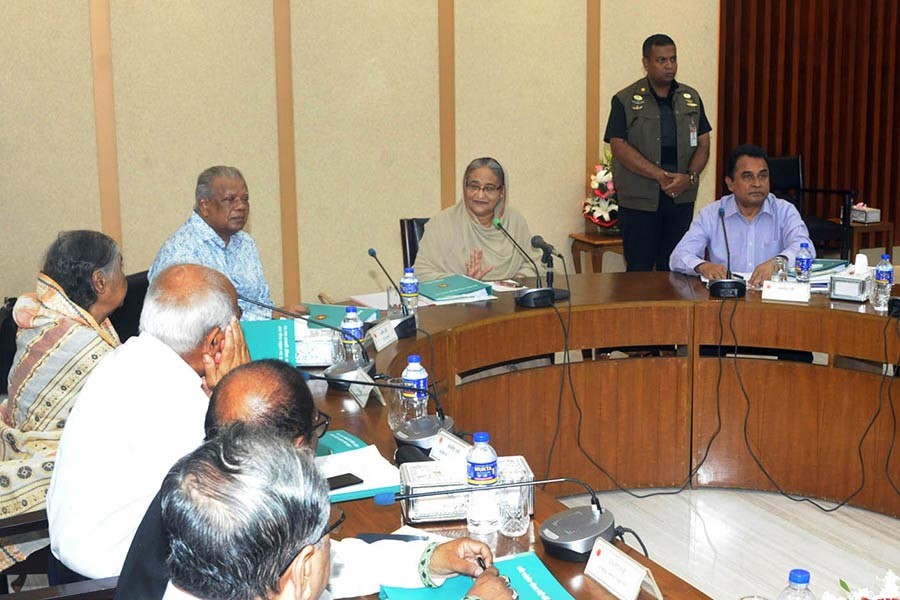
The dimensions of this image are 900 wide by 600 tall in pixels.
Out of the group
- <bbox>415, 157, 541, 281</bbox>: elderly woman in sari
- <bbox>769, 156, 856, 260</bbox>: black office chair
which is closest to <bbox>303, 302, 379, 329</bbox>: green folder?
<bbox>415, 157, 541, 281</bbox>: elderly woman in sari

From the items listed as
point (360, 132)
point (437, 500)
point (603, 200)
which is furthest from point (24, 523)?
point (603, 200)

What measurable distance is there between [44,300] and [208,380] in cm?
80

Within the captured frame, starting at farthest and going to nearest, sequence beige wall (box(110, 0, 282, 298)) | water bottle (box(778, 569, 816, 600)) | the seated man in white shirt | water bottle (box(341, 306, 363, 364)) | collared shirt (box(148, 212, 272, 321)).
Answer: beige wall (box(110, 0, 282, 298)) → collared shirt (box(148, 212, 272, 321)) → water bottle (box(341, 306, 363, 364)) → water bottle (box(778, 569, 816, 600)) → the seated man in white shirt

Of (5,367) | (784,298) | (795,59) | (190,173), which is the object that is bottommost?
(5,367)

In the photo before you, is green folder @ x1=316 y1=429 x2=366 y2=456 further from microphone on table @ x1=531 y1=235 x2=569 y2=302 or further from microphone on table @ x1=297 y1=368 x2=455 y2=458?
microphone on table @ x1=531 y1=235 x2=569 y2=302

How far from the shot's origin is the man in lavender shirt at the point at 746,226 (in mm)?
4059

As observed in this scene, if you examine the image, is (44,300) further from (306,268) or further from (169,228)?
(306,268)

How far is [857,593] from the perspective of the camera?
60.4 inches

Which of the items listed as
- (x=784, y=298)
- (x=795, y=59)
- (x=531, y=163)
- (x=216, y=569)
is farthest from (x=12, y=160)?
(x=795, y=59)

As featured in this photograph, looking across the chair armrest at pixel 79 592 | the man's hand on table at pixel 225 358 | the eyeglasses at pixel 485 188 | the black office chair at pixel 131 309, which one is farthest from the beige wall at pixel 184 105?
the chair armrest at pixel 79 592

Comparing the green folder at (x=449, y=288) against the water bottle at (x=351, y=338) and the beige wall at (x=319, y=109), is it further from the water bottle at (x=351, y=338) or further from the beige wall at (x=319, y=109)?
the beige wall at (x=319, y=109)

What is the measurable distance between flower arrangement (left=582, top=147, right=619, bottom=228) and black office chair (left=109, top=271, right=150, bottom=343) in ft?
10.2

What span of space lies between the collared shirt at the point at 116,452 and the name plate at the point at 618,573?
2.47 feet

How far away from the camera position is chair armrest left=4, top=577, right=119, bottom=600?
1.79 metres
